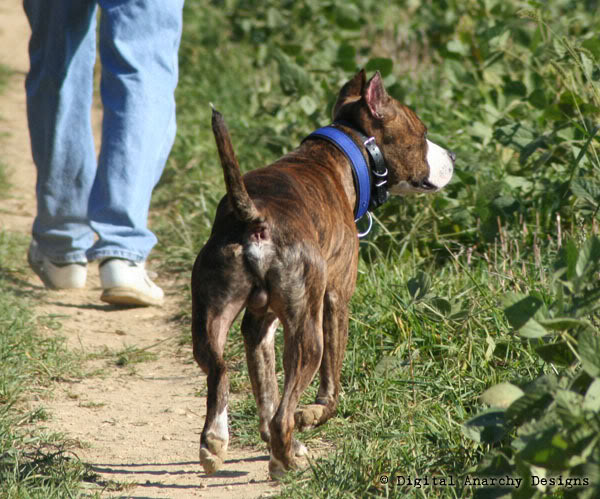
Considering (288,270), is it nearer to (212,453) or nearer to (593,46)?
(212,453)

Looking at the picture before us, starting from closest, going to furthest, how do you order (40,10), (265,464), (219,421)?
(219,421)
(265,464)
(40,10)

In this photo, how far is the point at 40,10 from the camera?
15.4 feet

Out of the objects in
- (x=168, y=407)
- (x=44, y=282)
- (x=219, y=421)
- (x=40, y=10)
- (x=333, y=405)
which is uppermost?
(x=40, y=10)

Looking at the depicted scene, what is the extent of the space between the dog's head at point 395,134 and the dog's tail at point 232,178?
3.58 feet

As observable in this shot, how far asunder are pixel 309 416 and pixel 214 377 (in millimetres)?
534

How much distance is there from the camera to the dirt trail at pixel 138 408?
10.1 ft

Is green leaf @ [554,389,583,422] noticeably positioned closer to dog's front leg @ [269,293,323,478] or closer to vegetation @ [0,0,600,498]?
vegetation @ [0,0,600,498]

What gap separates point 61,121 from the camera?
190 inches

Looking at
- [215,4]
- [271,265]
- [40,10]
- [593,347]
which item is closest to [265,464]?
[271,265]

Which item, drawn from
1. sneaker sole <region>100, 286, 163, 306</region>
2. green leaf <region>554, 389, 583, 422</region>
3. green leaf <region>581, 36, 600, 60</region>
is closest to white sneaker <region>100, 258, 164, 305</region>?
sneaker sole <region>100, 286, 163, 306</region>

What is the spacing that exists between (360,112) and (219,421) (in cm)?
152

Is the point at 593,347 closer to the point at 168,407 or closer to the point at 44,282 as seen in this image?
the point at 168,407

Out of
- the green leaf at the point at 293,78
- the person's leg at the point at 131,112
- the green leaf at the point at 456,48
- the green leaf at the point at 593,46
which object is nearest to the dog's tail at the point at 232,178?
the person's leg at the point at 131,112

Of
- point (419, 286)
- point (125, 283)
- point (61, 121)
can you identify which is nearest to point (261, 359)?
point (419, 286)
